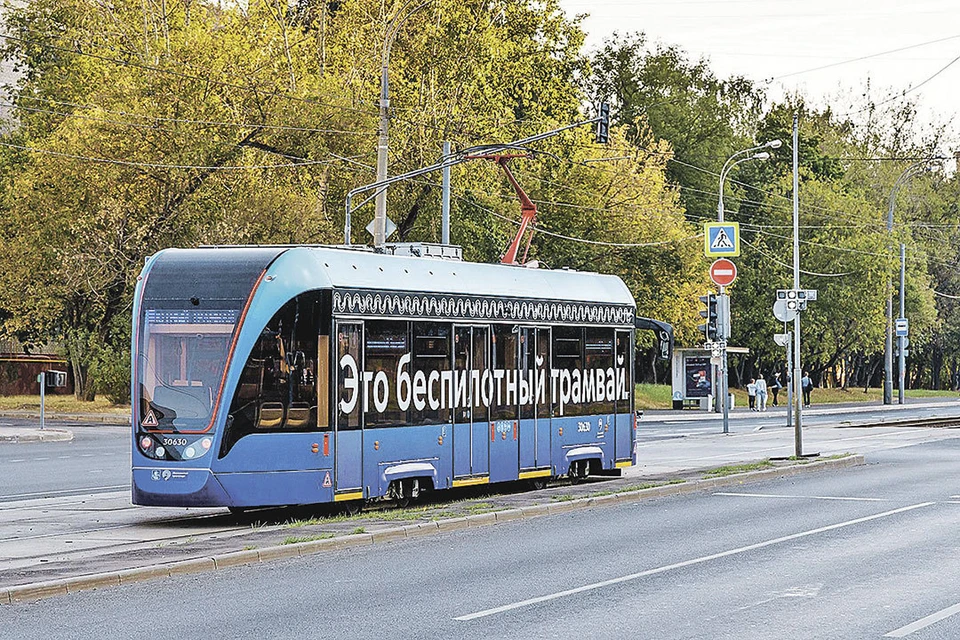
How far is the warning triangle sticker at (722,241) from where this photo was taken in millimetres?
35938

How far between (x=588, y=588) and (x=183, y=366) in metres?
6.27

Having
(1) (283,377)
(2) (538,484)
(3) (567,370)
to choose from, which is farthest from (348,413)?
(2) (538,484)

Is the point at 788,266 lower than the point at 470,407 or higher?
higher

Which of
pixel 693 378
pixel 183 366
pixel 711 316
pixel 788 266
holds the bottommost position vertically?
pixel 693 378

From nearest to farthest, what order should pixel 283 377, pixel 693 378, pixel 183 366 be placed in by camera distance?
pixel 183 366
pixel 283 377
pixel 693 378

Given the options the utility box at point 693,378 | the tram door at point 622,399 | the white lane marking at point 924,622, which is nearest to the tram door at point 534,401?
the tram door at point 622,399

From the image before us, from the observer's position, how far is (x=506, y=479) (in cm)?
2047

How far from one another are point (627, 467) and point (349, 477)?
9279mm

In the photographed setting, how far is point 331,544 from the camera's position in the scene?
47.7 feet

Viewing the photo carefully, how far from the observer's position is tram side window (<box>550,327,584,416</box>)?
21.7 metres

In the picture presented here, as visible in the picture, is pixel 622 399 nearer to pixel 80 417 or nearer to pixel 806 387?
pixel 80 417

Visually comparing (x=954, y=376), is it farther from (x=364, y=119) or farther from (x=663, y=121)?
(x=364, y=119)

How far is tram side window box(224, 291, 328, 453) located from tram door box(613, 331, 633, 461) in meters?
7.48

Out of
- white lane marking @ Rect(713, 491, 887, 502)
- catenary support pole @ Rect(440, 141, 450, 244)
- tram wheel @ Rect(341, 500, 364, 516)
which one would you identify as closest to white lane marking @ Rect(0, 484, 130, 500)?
tram wheel @ Rect(341, 500, 364, 516)
